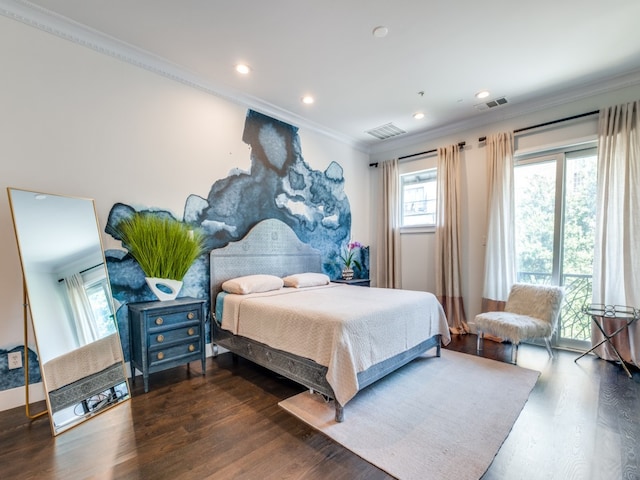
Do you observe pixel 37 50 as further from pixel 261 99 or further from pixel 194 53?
pixel 261 99

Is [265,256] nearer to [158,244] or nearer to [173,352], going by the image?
[158,244]

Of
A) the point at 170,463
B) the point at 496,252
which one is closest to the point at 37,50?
the point at 170,463

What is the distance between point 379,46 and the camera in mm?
2686

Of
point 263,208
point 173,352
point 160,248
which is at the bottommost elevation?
point 173,352

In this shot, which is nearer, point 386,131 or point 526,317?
point 526,317

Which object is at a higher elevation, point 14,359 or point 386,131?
point 386,131

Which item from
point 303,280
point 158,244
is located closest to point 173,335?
point 158,244

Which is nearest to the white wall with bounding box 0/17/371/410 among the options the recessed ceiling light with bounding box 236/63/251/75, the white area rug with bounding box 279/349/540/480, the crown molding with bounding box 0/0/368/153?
the crown molding with bounding box 0/0/368/153

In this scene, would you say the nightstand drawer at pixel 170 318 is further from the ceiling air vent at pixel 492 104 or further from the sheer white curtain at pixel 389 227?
the ceiling air vent at pixel 492 104

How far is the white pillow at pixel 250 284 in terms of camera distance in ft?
10.1

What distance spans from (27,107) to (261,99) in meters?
2.22

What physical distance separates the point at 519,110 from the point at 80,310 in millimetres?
5249

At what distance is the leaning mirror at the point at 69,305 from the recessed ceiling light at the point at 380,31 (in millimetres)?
2808

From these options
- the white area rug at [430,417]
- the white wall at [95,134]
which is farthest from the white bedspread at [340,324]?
the white wall at [95,134]
